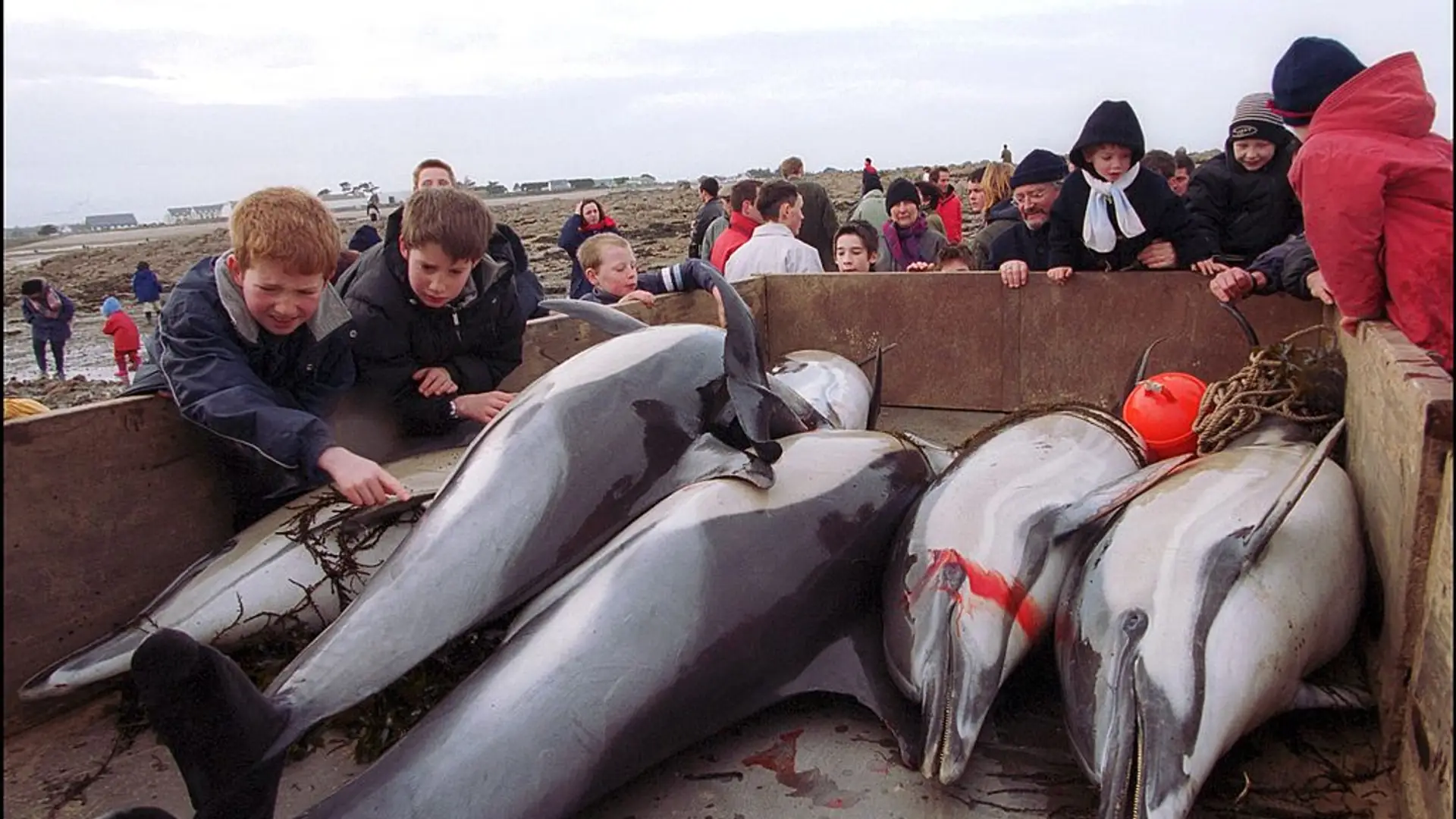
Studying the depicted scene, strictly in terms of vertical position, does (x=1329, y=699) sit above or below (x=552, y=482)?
below

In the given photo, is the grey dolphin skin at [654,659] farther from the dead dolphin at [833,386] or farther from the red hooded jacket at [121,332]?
the red hooded jacket at [121,332]

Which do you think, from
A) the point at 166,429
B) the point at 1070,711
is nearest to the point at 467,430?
the point at 166,429

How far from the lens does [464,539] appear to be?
3225 mm

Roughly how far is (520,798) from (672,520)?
3.00 feet

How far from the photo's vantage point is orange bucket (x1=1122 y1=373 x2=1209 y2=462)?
421 cm

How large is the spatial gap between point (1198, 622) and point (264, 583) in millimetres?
2834

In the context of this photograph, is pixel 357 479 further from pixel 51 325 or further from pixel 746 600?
pixel 51 325

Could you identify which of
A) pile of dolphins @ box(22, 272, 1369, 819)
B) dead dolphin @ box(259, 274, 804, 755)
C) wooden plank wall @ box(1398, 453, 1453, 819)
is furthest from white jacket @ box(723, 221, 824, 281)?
wooden plank wall @ box(1398, 453, 1453, 819)

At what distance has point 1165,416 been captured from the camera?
4250 mm

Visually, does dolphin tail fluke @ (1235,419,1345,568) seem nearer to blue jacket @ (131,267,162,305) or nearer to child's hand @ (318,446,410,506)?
child's hand @ (318,446,410,506)

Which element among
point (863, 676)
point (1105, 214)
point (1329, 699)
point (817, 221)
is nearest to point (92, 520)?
point (863, 676)

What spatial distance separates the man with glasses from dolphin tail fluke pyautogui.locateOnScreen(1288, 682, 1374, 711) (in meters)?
3.55

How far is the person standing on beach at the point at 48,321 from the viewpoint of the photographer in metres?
16.2

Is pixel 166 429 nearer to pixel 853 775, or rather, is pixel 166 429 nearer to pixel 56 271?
pixel 853 775
